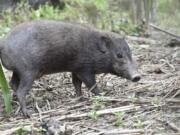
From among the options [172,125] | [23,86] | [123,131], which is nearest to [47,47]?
[23,86]

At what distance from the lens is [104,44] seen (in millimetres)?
6805

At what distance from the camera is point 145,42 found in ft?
37.5

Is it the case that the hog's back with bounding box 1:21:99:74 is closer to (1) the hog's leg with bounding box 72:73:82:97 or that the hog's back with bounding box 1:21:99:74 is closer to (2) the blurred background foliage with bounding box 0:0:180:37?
(1) the hog's leg with bounding box 72:73:82:97

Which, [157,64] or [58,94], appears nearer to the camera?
[58,94]

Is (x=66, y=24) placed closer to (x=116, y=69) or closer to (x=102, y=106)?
(x=116, y=69)

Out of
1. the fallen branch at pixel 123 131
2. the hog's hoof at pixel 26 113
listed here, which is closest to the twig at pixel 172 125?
the fallen branch at pixel 123 131

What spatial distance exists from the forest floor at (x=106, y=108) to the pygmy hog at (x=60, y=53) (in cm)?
27

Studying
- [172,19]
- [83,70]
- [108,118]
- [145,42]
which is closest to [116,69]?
[83,70]

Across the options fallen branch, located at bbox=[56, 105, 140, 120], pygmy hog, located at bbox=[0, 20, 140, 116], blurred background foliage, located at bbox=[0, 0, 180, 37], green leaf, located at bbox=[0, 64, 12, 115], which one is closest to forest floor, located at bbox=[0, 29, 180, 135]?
fallen branch, located at bbox=[56, 105, 140, 120]

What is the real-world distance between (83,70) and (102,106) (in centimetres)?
102

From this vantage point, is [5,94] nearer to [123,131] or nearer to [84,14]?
[123,131]

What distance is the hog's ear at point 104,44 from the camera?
679 centimetres

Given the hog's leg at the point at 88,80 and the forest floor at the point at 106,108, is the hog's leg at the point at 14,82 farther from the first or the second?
the hog's leg at the point at 88,80

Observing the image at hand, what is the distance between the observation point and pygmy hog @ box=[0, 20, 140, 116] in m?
6.08
